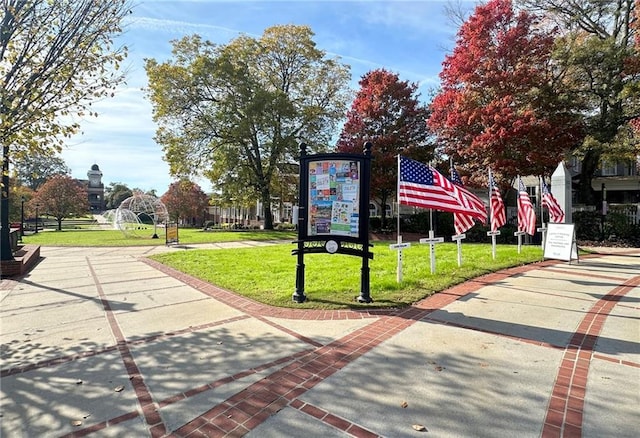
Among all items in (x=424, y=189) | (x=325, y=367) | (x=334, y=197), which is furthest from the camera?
(x=424, y=189)

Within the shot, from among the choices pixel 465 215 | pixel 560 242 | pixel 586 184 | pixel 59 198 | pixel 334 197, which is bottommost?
pixel 560 242

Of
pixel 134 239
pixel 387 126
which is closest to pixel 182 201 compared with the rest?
pixel 134 239

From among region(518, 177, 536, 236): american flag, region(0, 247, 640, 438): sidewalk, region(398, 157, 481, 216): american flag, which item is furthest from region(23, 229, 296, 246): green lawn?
region(398, 157, 481, 216): american flag

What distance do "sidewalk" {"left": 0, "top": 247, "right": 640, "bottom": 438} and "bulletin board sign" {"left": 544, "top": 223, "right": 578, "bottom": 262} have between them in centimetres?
259

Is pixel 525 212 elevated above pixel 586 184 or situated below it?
below

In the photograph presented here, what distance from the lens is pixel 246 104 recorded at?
79.2 feet

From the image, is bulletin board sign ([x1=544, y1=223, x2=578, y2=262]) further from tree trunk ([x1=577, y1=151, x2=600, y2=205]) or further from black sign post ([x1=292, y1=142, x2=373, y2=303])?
tree trunk ([x1=577, y1=151, x2=600, y2=205])

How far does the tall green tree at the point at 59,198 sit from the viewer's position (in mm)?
37062

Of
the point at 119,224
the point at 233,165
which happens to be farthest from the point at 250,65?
the point at 119,224

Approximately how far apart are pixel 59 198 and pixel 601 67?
4543 cm

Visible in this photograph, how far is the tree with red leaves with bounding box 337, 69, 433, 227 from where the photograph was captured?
20.9 m

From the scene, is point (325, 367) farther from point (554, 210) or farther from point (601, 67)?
point (601, 67)

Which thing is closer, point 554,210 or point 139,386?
point 139,386

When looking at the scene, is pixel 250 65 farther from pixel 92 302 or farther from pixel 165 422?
pixel 165 422
